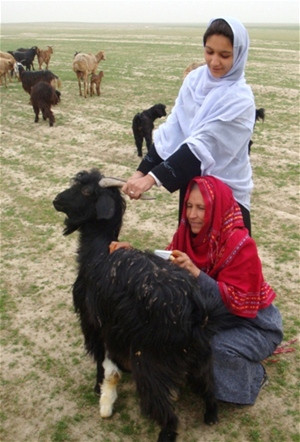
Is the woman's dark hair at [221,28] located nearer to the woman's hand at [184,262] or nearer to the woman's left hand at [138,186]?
the woman's left hand at [138,186]

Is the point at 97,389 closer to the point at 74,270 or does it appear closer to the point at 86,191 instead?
the point at 86,191

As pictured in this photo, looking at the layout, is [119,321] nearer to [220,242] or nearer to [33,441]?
[220,242]

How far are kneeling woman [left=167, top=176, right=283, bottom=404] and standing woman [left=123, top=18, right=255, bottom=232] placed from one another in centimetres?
12

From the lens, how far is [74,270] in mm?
4391

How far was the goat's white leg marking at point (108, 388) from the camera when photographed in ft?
8.96

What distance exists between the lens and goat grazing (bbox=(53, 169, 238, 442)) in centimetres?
229

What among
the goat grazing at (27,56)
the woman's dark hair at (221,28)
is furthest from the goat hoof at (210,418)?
the goat grazing at (27,56)

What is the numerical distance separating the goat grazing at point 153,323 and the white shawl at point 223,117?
0.66 m

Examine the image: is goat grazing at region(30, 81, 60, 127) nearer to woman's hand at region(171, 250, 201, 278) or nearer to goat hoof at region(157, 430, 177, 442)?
woman's hand at region(171, 250, 201, 278)

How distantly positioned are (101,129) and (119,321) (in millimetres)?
7778

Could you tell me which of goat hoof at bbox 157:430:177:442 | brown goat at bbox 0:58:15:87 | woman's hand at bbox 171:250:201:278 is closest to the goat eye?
woman's hand at bbox 171:250:201:278

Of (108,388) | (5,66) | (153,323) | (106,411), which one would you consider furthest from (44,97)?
(153,323)

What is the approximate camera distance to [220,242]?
8.28 feet

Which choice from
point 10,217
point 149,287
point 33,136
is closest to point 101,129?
point 33,136
